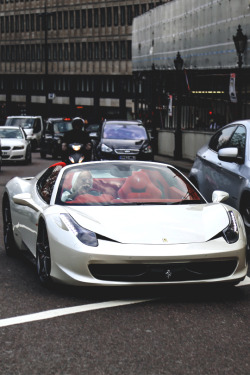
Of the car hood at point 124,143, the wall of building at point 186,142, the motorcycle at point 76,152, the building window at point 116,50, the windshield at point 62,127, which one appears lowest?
the wall of building at point 186,142

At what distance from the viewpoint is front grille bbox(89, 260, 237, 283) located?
693cm


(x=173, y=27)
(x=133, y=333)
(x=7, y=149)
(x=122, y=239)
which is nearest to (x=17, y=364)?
(x=133, y=333)

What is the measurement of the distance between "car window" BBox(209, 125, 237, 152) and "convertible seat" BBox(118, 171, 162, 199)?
3006mm

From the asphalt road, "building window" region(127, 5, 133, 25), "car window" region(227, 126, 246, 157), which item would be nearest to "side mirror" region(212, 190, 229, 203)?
the asphalt road

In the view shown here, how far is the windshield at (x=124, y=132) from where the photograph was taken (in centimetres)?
2809

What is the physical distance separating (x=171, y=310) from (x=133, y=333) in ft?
2.65

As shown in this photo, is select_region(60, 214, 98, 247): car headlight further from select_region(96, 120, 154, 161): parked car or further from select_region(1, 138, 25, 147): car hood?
select_region(1, 138, 25, 147): car hood

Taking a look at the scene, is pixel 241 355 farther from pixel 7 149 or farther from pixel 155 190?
pixel 7 149

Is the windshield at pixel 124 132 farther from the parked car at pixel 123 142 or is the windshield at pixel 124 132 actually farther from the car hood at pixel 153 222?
the car hood at pixel 153 222

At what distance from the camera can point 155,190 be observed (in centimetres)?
836

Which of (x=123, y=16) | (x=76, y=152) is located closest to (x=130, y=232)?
(x=76, y=152)

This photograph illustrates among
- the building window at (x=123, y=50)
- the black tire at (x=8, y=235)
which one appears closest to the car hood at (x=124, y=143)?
the black tire at (x=8, y=235)

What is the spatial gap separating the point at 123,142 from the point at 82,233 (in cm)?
2066

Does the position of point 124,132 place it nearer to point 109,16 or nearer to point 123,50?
point 123,50
